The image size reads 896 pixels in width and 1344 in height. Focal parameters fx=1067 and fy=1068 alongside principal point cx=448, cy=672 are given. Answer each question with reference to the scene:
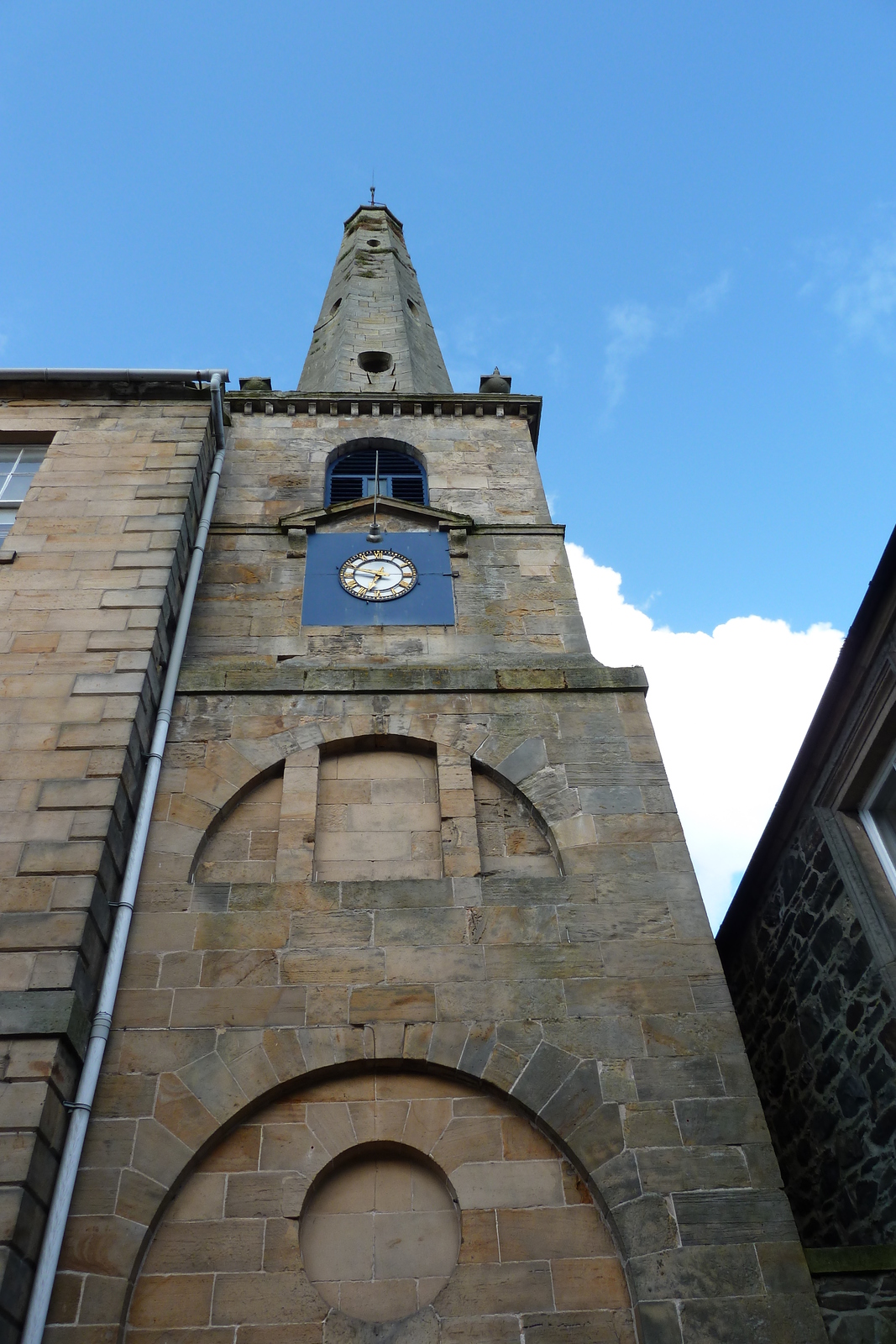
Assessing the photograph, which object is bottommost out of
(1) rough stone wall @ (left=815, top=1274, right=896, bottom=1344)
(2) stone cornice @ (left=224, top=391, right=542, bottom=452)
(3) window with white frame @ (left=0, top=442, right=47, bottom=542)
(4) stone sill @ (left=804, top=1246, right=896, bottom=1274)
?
(1) rough stone wall @ (left=815, top=1274, right=896, bottom=1344)

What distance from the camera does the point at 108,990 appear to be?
24.0 feet

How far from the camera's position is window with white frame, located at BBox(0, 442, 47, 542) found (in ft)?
37.1

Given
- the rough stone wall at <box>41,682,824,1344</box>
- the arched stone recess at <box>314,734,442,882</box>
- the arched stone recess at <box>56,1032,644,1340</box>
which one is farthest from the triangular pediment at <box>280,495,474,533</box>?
the arched stone recess at <box>56,1032,644,1340</box>

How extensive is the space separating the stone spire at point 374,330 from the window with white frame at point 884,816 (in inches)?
373

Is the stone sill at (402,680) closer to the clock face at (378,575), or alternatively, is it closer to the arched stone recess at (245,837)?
the arched stone recess at (245,837)

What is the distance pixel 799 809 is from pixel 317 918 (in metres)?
4.82

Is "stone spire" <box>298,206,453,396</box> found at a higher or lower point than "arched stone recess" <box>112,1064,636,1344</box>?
higher

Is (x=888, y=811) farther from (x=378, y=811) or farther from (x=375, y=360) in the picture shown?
(x=375, y=360)

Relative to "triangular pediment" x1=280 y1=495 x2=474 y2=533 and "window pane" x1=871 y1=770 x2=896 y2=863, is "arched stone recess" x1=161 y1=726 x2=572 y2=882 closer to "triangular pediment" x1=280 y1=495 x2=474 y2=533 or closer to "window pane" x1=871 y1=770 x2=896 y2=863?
"window pane" x1=871 y1=770 x2=896 y2=863

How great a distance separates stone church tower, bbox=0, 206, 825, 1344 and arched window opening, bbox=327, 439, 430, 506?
2.44 m

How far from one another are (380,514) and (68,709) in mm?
5599

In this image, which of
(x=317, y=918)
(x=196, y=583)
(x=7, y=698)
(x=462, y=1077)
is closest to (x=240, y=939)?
(x=317, y=918)

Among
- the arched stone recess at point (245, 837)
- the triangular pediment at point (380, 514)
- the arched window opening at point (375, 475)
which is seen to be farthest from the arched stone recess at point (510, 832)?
the arched window opening at point (375, 475)

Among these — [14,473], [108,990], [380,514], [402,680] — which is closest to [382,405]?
[380,514]
